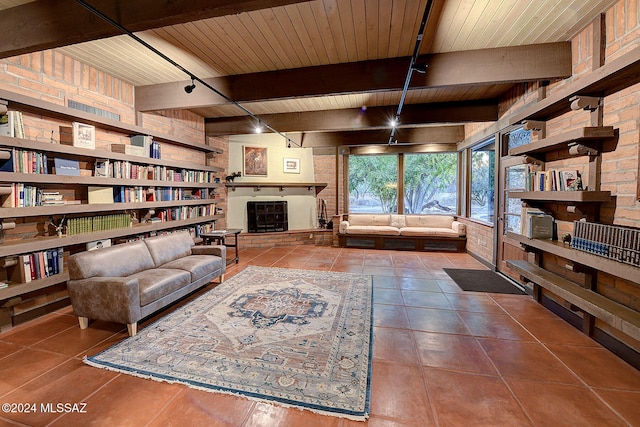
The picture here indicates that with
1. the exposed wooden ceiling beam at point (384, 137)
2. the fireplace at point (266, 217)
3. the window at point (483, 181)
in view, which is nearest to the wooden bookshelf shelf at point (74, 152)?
the fireplace at point (266, 217)

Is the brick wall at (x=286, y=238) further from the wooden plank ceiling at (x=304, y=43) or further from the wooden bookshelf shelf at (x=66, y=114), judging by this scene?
the wooden plank ceiling at (x=304, y=43)

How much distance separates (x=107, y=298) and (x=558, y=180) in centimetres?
458

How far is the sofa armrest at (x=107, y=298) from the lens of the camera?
235 cm

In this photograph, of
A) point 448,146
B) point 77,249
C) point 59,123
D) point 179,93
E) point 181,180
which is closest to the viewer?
point 59,123

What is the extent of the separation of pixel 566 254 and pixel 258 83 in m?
3.94

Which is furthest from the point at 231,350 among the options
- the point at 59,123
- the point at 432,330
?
the point at 59,123

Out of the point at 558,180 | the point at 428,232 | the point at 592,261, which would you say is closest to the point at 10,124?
the point at 592,261

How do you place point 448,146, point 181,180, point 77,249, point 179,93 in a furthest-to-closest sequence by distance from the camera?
point 448,146 < point 181,180 < point 179,93 < point 77,249

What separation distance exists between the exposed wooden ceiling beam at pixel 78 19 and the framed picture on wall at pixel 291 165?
480 cm

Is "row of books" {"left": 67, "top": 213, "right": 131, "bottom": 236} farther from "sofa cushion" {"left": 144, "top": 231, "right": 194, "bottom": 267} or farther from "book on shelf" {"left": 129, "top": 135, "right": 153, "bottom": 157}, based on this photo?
"book on shelf" {"left": 129, "top": 135, "right": 153, "bottom": 157}

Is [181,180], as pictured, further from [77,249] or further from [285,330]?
[285,330]

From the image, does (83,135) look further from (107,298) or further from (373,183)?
(373,183)

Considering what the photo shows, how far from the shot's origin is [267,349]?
7.22ft

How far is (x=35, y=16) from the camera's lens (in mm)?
2266
